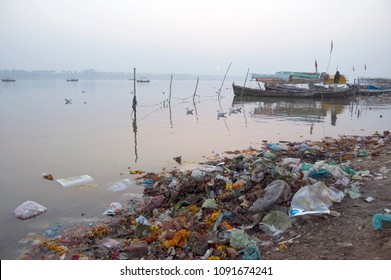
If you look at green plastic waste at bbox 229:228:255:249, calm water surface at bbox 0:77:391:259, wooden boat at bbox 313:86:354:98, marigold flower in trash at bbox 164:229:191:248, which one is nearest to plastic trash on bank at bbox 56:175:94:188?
calm water surface at bbox 0:77:391:259

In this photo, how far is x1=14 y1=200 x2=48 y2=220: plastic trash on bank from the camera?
5270mm

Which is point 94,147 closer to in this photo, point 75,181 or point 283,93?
point 75,181

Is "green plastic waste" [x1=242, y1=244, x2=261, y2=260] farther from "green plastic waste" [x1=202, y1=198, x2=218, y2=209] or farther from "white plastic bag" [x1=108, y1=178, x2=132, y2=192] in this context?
"white plastic bag" [x1=108, y1=178, x2=132, y2=192]

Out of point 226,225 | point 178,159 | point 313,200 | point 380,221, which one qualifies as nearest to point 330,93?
point 178,159

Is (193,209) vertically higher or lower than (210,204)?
lower

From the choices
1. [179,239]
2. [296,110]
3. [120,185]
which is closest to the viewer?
[179,239]

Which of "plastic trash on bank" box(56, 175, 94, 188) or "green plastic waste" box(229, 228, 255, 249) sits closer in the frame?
"green plastic waste" box(229, 228, 255, 249)


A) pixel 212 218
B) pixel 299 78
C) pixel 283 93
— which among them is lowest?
→ pixel 212 218

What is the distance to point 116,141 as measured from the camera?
1138 cm

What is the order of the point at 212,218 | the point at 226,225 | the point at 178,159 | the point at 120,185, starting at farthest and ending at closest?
1. the point at 178,159
2. the point at 120,185
3. the point at 212,218
4. the point at 226,225

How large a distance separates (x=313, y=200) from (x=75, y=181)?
4.94 meters

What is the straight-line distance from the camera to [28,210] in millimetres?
5348

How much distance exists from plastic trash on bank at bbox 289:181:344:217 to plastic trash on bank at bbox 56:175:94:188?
4561mm

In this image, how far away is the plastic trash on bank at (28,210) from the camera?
527 centimetres
